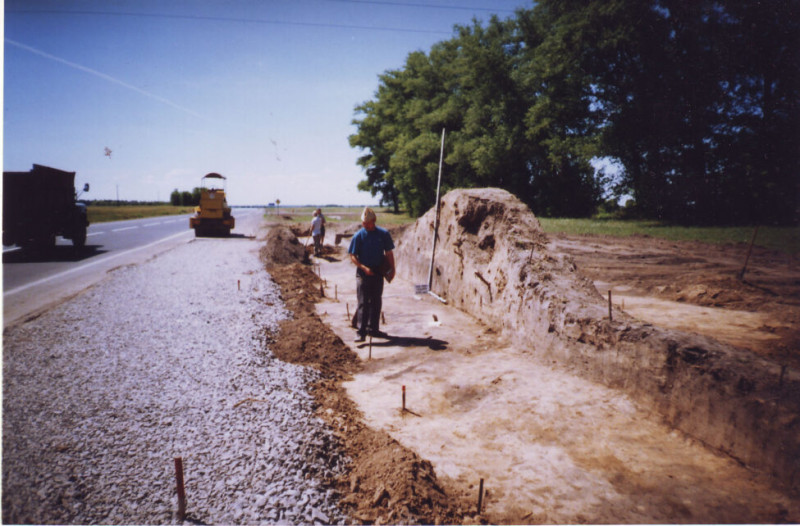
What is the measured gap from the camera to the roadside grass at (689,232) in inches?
627

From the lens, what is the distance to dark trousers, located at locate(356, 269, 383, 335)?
6.45m

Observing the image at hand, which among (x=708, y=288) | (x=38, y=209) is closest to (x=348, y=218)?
(x=38, y=209)

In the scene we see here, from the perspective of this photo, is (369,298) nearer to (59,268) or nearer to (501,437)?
(501,437)

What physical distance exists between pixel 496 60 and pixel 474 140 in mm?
6454

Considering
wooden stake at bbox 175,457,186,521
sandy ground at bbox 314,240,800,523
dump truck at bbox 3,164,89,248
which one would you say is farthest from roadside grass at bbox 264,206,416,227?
wooden stake at bbox 175,457,186,521

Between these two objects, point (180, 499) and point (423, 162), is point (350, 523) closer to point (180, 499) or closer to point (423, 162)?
point (180, 499)

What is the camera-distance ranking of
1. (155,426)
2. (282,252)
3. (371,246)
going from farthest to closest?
(282,252)
(371,246)
(155,426)

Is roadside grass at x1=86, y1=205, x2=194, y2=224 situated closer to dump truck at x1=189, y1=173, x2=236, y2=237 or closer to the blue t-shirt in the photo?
dump truck at x1=189, y1=173, x2=236, y2=237

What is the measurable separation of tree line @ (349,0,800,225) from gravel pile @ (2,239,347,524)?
9432mm

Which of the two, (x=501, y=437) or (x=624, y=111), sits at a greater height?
(x=624, y=111)

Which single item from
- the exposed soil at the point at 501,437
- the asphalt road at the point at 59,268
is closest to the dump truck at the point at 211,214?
the asphalt road at the point at 59,268

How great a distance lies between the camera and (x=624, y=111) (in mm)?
24297

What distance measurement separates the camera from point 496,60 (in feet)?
100

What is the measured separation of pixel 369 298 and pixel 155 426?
11.8 feet
